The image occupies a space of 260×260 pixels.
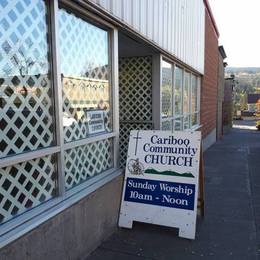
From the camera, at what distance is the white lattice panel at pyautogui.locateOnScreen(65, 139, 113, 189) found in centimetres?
367

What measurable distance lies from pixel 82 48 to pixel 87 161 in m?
1.28

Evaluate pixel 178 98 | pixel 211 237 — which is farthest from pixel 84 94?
pixel 178 98

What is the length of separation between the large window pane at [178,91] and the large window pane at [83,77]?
4.03m

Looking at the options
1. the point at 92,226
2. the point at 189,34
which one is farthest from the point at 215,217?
the point at 189,34

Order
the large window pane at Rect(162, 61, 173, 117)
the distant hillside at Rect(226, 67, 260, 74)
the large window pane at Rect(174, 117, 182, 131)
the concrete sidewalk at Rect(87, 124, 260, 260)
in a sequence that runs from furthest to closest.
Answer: the distant hillside at Rect(226, 67, 260, 74), the large window pane at Rect(174, 117, 182, 131), the large window pane at Rect(162, 61, 173, 117), the concrete sidewalk at Rect(87, 124, 260, 260)

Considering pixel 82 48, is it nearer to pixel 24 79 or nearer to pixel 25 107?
pixel 24 79

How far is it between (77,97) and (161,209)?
1822 millimetres

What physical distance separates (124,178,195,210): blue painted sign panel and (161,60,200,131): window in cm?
248

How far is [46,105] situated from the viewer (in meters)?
3.20

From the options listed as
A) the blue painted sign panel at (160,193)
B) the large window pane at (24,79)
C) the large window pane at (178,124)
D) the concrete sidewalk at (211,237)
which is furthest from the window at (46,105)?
the large window pane at (178,124)

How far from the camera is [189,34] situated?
9.16 meters

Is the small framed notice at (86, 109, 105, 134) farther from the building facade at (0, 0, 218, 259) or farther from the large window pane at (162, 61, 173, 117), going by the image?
the large window pane at (162, 61, 173, 117)

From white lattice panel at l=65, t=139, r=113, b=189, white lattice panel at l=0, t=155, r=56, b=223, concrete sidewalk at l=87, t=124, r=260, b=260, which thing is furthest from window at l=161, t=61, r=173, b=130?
white lattice panel at l=0, t=155, r=56, b=223

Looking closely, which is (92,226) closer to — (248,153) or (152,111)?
(152,111)
